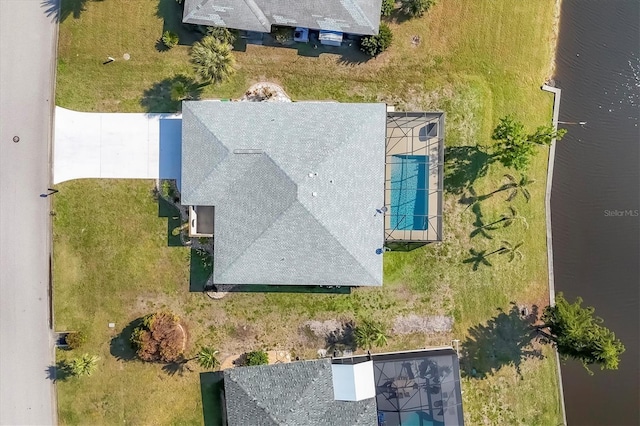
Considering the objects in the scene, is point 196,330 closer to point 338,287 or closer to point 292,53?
point 338,287

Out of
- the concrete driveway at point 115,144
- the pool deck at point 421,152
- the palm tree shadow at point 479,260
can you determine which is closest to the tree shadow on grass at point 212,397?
the concrete driveway at point 115,144

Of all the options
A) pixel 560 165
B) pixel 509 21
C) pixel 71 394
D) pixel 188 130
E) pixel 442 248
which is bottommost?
pixel 71 394

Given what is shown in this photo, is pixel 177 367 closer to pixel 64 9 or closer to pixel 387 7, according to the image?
pixel 64 9

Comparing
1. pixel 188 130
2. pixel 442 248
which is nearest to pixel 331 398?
pixel 442 248

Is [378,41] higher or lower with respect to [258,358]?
higher

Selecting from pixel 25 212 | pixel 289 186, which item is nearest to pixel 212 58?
pixel 289 186

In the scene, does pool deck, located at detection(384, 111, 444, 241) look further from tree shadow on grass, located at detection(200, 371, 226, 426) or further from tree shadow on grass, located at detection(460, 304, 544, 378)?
tree shadow on grass, located at detection(200, 371, 226, 426)

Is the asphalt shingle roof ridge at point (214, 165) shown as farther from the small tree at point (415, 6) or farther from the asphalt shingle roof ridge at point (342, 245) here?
the small tree at point (415, 6)
